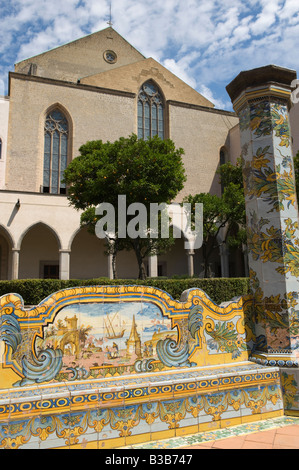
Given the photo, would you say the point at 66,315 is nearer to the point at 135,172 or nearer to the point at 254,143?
the point at 254,143

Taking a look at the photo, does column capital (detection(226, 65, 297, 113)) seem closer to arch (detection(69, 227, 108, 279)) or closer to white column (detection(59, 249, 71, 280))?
white column (detection(59, 249, 71, 280))

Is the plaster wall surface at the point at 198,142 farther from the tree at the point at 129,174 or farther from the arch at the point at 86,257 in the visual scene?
the tree at the point at 129,174

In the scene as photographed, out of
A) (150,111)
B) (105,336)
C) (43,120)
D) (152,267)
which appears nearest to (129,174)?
(152,267)

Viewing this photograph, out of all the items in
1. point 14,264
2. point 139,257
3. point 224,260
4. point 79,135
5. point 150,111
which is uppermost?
point 150,111

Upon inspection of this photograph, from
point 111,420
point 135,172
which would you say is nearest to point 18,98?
point 135,172

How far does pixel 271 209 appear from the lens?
453cm

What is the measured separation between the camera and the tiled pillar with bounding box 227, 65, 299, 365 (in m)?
4.36

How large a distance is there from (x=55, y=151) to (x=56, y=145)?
0.39m

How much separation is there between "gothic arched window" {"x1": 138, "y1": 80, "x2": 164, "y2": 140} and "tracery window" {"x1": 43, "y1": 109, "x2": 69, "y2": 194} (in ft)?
17.6

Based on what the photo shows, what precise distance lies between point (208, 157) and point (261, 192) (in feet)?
73.7

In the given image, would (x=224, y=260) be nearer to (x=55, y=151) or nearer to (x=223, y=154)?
(x=223, y=154)

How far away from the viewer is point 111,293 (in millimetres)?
4109

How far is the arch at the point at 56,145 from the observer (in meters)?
21.8

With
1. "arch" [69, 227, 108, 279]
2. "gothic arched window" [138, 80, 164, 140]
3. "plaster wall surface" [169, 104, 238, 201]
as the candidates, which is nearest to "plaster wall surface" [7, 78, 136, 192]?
"gothic arched window" [138, 80, 164, 140]
